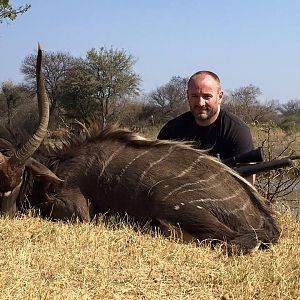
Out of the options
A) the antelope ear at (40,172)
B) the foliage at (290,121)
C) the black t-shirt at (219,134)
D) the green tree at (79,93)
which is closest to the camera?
the antelope ear at (40,172)

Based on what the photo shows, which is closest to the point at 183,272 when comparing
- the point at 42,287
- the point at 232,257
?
the point at 232,257

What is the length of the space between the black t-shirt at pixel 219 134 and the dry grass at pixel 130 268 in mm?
1233

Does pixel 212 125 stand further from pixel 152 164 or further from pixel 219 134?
pixel 152 164

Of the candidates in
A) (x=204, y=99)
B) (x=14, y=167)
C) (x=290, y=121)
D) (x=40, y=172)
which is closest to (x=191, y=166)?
(x=204, y=99)

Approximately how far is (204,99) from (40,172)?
1.54 metres

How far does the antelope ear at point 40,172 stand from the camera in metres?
4.72

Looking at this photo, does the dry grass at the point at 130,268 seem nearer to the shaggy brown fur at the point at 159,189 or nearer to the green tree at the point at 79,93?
the shaggy brown fur at the point at 159,189

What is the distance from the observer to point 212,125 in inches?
201

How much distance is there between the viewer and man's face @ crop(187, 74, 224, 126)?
507 cm

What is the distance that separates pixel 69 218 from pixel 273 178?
269cm

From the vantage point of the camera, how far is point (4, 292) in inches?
100

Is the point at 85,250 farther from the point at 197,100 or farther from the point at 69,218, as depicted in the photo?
the point at 197,100

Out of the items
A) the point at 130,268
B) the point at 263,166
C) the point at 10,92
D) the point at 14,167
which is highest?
the point at 263,166

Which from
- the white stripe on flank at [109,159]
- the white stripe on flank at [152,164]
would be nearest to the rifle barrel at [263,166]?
the white stripe on flank at [152,164]
